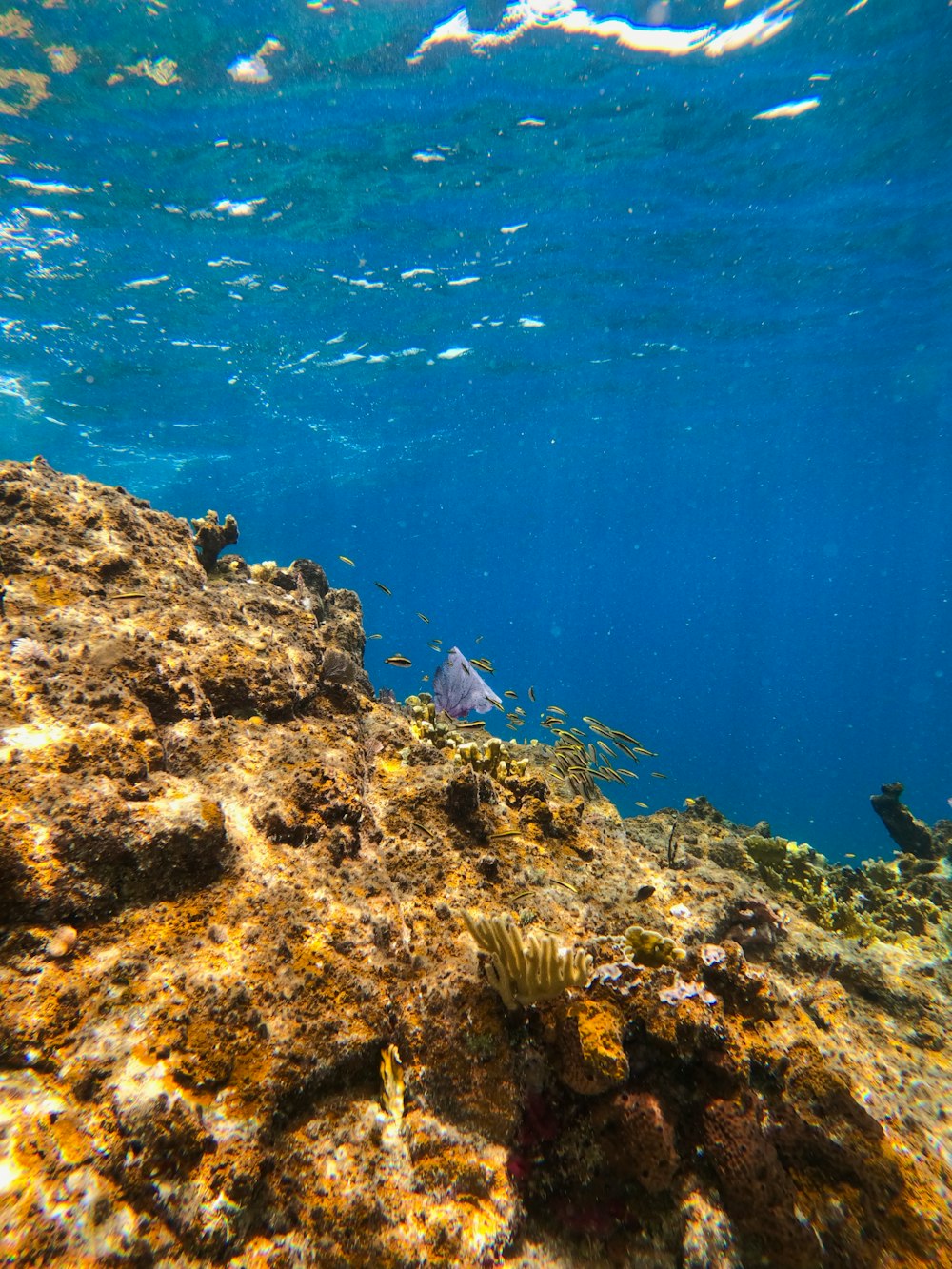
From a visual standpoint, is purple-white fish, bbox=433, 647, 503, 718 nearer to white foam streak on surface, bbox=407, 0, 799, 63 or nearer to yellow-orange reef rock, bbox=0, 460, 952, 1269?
yellow-orange reef rock, bbox=0, 460, 952, 1269

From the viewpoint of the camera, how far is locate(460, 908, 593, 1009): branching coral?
2766 millimetres

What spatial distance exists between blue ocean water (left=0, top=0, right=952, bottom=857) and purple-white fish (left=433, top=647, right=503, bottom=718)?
4203 millimetres

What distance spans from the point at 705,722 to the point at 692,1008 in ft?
457

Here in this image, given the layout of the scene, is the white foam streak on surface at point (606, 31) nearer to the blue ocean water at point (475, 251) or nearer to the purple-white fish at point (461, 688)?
the blue ocean water at point (475, 251)

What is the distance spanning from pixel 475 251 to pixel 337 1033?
67.5 feet

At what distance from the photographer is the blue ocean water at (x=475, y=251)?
38.8 ft

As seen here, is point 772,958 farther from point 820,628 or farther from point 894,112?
point 820,628

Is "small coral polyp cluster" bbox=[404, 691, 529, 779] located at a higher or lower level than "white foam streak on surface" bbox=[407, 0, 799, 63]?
lower

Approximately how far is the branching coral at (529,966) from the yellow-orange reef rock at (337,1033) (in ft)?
0.57

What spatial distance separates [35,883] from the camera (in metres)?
2.46

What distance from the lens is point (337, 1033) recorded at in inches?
102

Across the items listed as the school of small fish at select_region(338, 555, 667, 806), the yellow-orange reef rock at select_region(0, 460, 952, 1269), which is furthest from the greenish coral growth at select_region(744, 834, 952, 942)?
the school of small fish at select_region(338, 555, 667, 806)

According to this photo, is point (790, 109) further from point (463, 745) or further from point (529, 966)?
point (529, 966)

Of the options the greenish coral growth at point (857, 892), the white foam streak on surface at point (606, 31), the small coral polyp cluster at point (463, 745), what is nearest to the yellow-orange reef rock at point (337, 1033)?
the small coral polyp cluster at point (463, 745)
